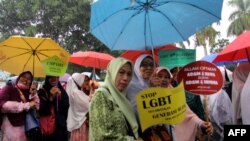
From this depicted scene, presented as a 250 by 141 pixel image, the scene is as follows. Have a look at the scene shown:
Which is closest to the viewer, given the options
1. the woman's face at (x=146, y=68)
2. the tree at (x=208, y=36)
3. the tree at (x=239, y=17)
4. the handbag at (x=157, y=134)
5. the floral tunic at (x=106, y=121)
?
the floral tunic at (x=106, y=121)

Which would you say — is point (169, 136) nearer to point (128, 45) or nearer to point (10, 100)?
point (128, 45)

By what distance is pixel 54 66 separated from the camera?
4.45 metres

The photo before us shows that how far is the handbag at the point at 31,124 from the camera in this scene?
4.55 metres

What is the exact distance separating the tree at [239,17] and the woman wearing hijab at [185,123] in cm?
3036

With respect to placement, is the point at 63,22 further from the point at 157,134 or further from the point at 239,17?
the point at 239,17

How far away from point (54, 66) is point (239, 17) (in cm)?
3345

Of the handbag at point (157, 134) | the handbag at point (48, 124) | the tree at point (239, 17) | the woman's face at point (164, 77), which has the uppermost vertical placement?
the tree at point (239, 17)

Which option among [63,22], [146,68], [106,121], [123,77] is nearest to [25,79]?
[146,68]

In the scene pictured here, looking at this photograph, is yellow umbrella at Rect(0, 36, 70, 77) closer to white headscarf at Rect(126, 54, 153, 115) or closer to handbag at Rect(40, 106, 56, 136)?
handbag at Rect(40, 106, 56, 136)

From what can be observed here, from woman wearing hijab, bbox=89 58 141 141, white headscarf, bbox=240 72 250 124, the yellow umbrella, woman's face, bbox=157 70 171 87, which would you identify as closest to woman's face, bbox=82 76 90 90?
the yellow umbrella

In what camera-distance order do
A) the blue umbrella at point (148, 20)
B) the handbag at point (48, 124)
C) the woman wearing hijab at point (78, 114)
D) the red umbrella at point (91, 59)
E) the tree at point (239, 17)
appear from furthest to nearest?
the tree at point (239, 17) < the red umbrella at point (91, 59) < the woman wearing hijab at point (78, 114) < the handbag at point (48, 124) < the blue umbrella at point (148, 20)

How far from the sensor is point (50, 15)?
70.5 ft

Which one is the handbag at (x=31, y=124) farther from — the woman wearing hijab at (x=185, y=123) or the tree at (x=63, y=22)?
the tree at (x=63, y=22)

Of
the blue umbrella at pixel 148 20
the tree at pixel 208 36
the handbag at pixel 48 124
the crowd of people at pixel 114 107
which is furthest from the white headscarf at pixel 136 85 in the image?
the tree at pixel 208 36
